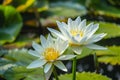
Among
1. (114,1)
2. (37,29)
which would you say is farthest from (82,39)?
(114,1)

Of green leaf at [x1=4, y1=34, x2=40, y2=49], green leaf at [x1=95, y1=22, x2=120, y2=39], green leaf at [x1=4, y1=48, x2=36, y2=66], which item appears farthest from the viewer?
green leaf at [x1=4, y1=34, x2=40, y2=49]

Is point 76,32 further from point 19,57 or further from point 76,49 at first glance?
point 19,57

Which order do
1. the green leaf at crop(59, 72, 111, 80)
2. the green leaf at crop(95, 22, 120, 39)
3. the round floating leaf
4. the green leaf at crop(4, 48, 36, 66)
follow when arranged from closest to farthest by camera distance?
1. the green leaf at crop(59, 72, 111, 80)
2. the green leaf at crop(4, 48, 36, 66)
3. the green leaf at crop(95, 22, 120, 39)
4. the round floating leaf

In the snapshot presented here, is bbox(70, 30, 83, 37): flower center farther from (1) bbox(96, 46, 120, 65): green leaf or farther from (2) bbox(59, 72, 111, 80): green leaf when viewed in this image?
(1) bbox(96, 46, 120, 65): green leaf

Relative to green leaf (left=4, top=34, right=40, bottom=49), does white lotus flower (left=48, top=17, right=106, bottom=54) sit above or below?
above

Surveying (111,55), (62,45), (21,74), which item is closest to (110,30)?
(111,55)

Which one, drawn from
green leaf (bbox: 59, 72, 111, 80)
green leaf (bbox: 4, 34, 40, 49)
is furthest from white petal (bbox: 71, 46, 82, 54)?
green leaf (bbox: 4, 34, 40, 49)

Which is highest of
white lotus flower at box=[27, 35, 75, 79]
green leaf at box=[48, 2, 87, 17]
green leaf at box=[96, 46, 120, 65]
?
white lotus flower at box=[27, 35, 75, 79]

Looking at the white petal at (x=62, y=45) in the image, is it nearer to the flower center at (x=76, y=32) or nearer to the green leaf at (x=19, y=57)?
the flower center at (x=76, y=32)
